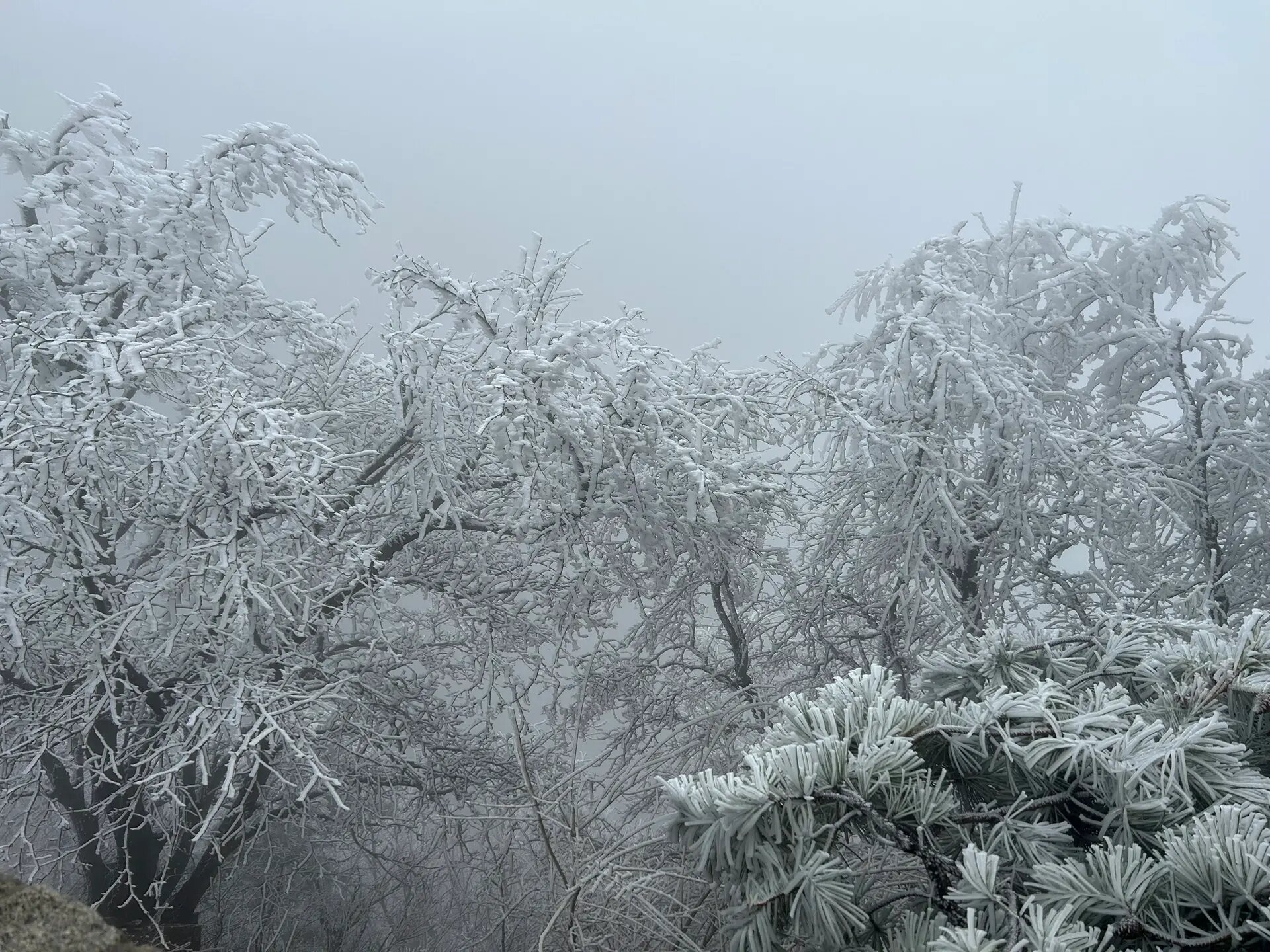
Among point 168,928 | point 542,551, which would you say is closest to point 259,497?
point 542,551

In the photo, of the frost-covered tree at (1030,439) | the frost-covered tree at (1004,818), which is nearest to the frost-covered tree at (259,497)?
the frost-covered tree at (1030,439)

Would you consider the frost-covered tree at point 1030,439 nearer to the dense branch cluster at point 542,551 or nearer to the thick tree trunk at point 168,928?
the dense branch cluster at point 542,551

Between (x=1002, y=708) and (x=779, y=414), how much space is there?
14.8ft

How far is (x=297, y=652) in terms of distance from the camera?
19.1ft

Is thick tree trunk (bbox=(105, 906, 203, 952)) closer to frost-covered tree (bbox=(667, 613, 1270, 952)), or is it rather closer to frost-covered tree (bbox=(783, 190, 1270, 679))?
frost-covered tree (bbox=(783, 190, 1270, 679))

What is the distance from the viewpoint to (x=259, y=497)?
466 centimetres

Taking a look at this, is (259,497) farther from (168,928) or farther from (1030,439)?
(1030,439)

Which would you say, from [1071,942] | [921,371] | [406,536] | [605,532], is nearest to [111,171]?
[406,536]

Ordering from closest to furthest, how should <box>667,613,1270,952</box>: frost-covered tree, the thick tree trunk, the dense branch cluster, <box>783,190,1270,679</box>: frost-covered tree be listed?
<box>667,613,1270,952</box>: frost-covered tree, the dense branch cluster, <box>783,190,1270,679</box>: frost-covered tree, the thick tree trunk

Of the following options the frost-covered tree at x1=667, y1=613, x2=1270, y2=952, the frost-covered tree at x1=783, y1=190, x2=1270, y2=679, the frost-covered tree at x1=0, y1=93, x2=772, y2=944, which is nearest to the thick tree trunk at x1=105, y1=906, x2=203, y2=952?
the frost-covered tree at x1=0, y1=93, x2=772, y2=944

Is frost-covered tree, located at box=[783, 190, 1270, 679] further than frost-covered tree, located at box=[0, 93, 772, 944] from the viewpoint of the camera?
Yes

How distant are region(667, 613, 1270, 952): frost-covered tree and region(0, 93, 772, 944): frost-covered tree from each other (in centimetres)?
252

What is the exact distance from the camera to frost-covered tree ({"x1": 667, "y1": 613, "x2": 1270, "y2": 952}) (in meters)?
1.53

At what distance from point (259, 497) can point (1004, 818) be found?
382 cm
